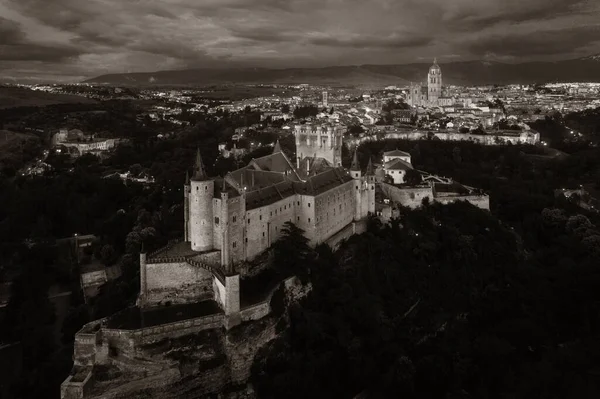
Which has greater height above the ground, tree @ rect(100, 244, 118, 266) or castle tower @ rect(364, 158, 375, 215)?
castle tower @ rect(364, 158, 375, 215)

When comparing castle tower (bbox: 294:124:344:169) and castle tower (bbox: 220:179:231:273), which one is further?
castle tower (bbox: 294:124:344:169)

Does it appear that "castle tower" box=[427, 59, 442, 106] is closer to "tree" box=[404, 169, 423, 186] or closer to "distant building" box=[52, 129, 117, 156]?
"distant building" box=[52, 129, 117, 156]

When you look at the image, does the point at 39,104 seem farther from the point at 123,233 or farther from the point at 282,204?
the point at 282,204

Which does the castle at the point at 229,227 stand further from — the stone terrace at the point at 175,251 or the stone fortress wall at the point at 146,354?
the stone fortress wall at the point at 146,354

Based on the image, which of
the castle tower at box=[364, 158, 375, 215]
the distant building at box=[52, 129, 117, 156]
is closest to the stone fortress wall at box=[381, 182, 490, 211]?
the castle tower at box=[364, 158, 375, 215]

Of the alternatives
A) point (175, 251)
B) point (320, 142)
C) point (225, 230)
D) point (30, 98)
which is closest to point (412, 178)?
point (320, 142)

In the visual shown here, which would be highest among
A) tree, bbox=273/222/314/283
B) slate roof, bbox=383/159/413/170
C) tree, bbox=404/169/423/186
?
slate roof, bbox=383/159/413/170

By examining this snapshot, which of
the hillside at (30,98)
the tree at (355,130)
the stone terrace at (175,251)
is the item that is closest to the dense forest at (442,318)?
the stone terrace at (175,251)

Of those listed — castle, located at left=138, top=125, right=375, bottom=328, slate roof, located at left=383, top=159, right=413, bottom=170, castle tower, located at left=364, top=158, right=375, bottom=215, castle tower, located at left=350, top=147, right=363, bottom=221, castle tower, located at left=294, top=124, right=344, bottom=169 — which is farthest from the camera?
slate roof, located at left=383, top=159, right=413, bottom=170
